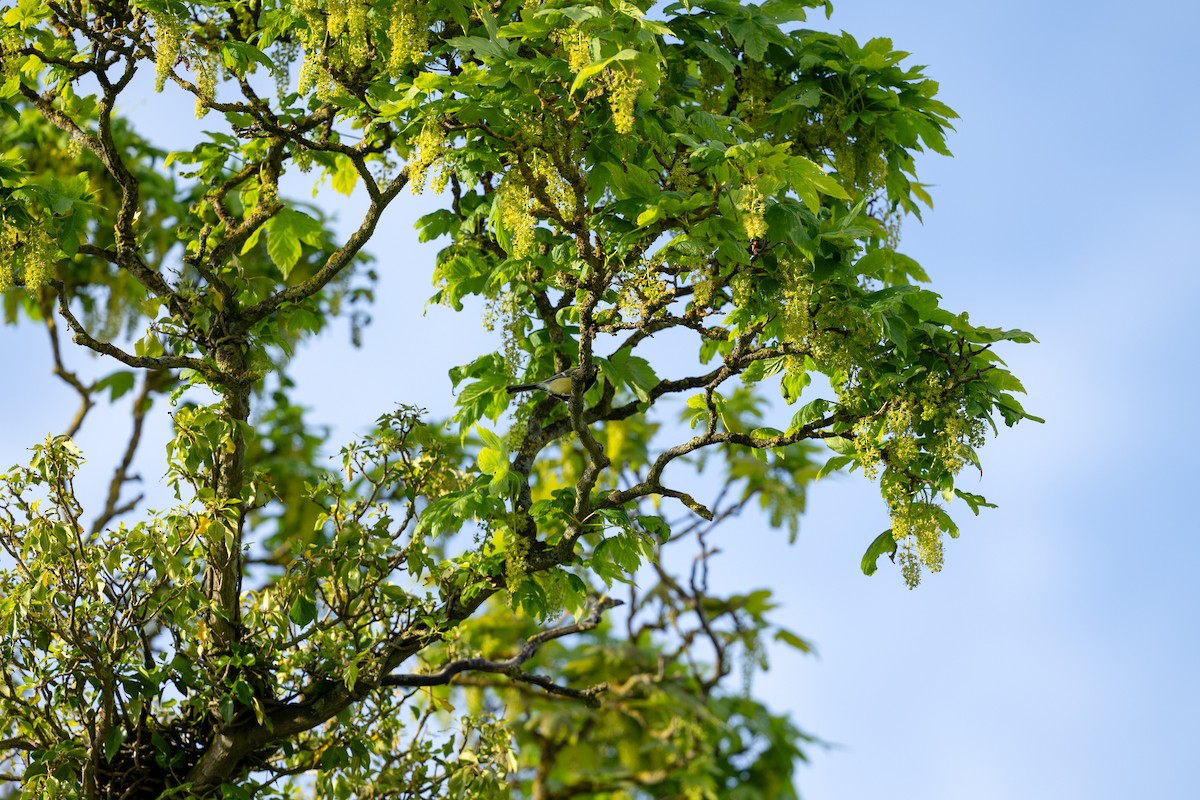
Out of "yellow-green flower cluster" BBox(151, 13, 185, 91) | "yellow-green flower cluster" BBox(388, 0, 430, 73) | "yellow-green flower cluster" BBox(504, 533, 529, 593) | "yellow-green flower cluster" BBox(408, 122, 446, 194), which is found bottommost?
"yellow-green flower cluster" BBox(504, 533, 529, 593)

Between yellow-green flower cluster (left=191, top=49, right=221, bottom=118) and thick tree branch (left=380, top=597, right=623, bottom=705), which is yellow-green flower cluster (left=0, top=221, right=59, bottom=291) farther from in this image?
thick tree branch (left=380, top=597, right=623, bottom=705)

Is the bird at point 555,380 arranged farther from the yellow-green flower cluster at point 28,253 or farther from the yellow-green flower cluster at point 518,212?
the yellow-green flower cluster at point 28,253

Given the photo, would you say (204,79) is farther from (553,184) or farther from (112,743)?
(112,743)

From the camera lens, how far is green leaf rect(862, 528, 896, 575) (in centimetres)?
357

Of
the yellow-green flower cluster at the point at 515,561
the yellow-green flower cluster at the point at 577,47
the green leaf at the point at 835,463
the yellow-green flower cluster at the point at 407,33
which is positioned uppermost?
the yellow-green flower cluster at the point at 407,33

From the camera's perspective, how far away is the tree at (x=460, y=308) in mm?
3215

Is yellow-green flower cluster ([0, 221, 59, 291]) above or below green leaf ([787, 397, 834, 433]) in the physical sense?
above

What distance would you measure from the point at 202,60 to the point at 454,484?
1459 millimetres

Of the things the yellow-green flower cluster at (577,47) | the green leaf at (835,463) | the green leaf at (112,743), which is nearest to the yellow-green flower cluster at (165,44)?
the yellow-green flower cluster at (577,47)

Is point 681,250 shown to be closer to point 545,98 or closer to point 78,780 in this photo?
point 545,98

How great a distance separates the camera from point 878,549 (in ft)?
11.7

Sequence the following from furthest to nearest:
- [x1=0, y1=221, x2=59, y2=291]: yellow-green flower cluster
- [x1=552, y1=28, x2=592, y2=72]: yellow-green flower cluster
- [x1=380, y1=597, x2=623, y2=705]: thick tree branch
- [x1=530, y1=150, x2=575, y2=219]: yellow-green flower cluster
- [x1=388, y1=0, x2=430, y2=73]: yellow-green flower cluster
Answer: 1. [x1=380, y1=597, x2=623, y2=705]: thick tree branch
2. [x1=0, y1=221, x2=59, y2=291]: yellow-green flower cluster
3. [x1=388, y1=0, x2=430, y2=73]: yellow-green flower cluster
4. [x1=530, y1=150, x2=575, y2=219]: yellow-green flower cluster
5. [x1=552, y1=28, x2=592, y2=72]: yellow-green flower cluster

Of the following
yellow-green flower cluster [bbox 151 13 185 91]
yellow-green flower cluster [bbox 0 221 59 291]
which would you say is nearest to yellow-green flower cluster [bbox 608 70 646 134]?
yellow-green flower cluster [bbox 151 13 185 91]

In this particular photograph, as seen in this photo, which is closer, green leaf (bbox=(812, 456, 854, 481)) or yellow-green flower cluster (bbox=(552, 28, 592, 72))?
yellow-green flower cluster (bbox=(552, 28, 592, 72))
